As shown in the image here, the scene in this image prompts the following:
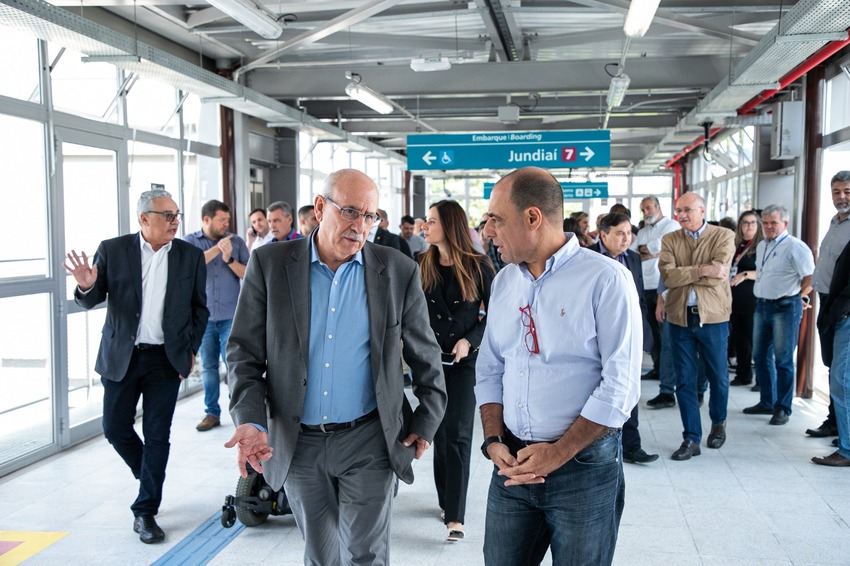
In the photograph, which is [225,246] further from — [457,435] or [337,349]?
[337,349]

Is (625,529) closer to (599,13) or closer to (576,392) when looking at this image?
(576,392)

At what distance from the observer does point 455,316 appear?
377 cm

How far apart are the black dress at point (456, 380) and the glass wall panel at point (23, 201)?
10.3ft

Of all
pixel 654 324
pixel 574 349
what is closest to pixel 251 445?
pixel 574 349

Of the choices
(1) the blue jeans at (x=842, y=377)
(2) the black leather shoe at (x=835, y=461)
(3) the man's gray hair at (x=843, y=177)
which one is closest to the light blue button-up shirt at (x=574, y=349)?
(1) the blue jeans at (x=842, y=377)

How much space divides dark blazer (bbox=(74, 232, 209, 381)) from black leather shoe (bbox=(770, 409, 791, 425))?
4.63 m

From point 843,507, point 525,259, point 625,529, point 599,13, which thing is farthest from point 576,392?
point 599,13

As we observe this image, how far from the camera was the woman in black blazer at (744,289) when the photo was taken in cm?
721

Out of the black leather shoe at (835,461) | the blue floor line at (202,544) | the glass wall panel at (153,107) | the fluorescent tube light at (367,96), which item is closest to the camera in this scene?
the blue floor line at (202,544)

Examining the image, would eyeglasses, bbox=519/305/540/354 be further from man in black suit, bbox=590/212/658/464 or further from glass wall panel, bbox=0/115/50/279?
glass wall panel, bbox=0/115/50/279

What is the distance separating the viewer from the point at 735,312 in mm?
7754

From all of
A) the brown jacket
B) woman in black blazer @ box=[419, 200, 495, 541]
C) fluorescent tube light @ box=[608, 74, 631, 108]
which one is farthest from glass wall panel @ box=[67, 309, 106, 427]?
fluorescent tube light @ box=[608, 74, 631, 108]

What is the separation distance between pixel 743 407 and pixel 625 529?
3.31m

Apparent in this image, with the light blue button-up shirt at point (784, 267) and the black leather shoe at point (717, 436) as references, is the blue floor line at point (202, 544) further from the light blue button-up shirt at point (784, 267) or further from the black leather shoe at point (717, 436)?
the light blue button-up shirt at point (784, 267)
